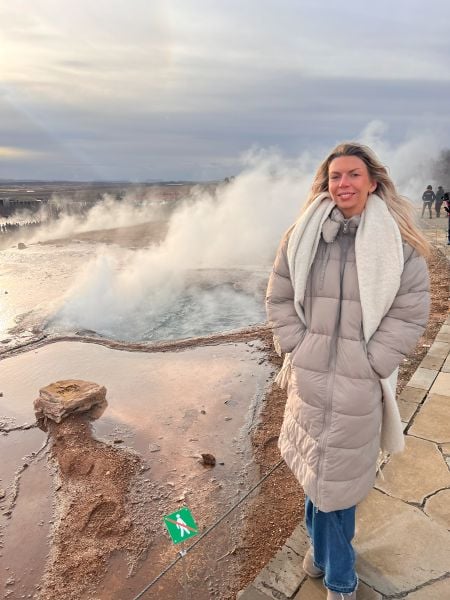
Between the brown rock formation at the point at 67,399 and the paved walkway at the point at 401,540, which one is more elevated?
the paved walkway at the point at 401,540

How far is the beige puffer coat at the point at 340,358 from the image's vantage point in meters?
1.72

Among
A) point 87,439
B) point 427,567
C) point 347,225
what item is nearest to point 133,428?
point 87,439

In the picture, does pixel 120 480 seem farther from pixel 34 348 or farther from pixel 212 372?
pixel 34 348

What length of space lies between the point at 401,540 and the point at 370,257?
183 cm

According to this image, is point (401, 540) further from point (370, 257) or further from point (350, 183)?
point (350, 183)

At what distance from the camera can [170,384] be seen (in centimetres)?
618

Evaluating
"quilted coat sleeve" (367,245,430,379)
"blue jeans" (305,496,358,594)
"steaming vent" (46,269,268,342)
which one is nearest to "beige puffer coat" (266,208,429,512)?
"quilted coat sleeve" (367,245,430,379)

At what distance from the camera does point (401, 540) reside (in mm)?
2500

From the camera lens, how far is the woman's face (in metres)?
1.74

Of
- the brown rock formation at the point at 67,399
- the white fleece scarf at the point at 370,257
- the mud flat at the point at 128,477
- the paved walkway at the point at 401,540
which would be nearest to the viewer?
the white fleece scarf at the point at 370,257

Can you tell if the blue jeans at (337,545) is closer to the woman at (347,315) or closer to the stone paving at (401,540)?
the woman at (347,315)

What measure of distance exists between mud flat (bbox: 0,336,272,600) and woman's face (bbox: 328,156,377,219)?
2697 millimetres

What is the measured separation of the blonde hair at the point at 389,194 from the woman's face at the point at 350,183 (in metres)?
0.03

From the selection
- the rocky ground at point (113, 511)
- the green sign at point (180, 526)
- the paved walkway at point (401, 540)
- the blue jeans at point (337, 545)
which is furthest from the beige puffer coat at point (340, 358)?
the rocky ground at point (113, 511)
